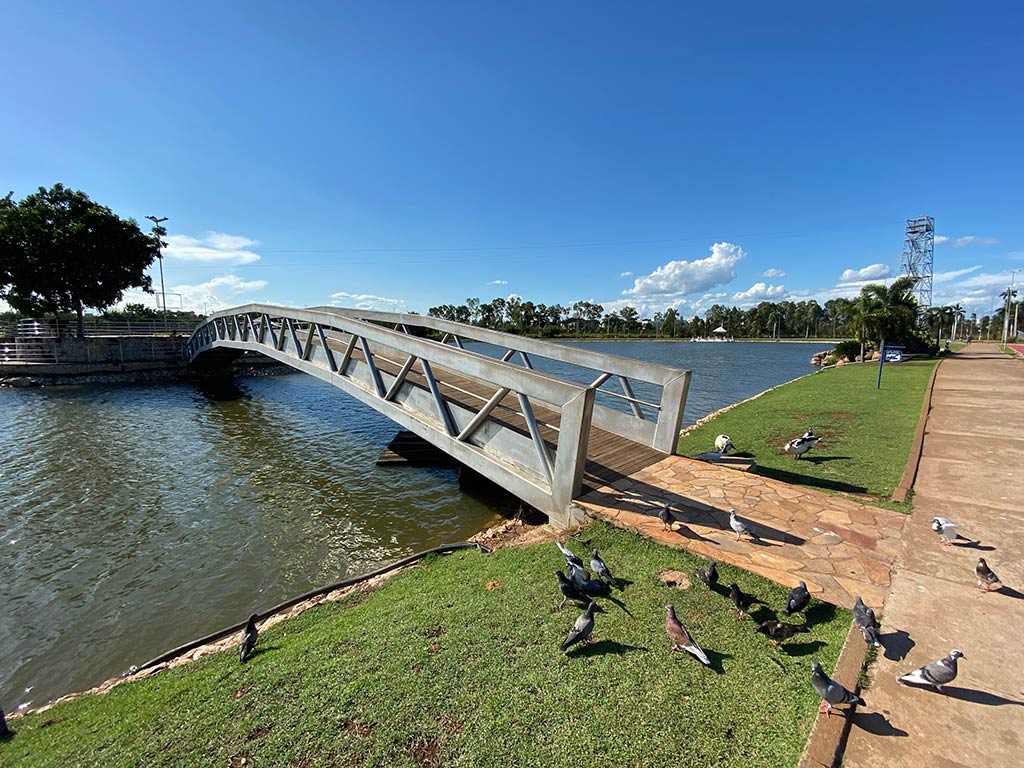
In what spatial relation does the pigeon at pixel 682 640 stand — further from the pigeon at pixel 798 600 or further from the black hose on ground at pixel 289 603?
the black hose on ground at pixel 289 603

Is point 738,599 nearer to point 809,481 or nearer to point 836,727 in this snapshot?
point 836,727

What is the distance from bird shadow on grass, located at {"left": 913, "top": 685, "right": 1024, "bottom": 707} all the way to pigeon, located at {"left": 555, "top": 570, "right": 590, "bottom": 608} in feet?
8.41

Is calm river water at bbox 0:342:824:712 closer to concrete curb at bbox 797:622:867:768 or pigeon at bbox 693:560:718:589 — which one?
pigeon at bbox 693:560:718:589

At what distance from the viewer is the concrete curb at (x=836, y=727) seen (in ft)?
8.45

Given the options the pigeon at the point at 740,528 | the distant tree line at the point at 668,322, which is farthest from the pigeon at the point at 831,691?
the distant tree line at the point at 668,322

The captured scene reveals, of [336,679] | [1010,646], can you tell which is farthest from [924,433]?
[336,679]

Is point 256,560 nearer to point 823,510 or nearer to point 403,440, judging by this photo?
point 403,440

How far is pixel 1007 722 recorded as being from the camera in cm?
285

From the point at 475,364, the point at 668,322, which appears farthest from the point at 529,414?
the point at 668,322

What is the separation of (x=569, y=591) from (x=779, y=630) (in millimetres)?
1828

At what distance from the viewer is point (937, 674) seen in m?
2.97

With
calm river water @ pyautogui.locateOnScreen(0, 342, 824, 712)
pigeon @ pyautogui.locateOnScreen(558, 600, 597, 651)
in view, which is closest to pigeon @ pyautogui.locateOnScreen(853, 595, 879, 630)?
pigeon @ pyautogui.locateOnScreen(558, 600, 597, 651)

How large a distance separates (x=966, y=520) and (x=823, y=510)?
1.76m

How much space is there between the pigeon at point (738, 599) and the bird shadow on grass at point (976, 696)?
118 centimetres
